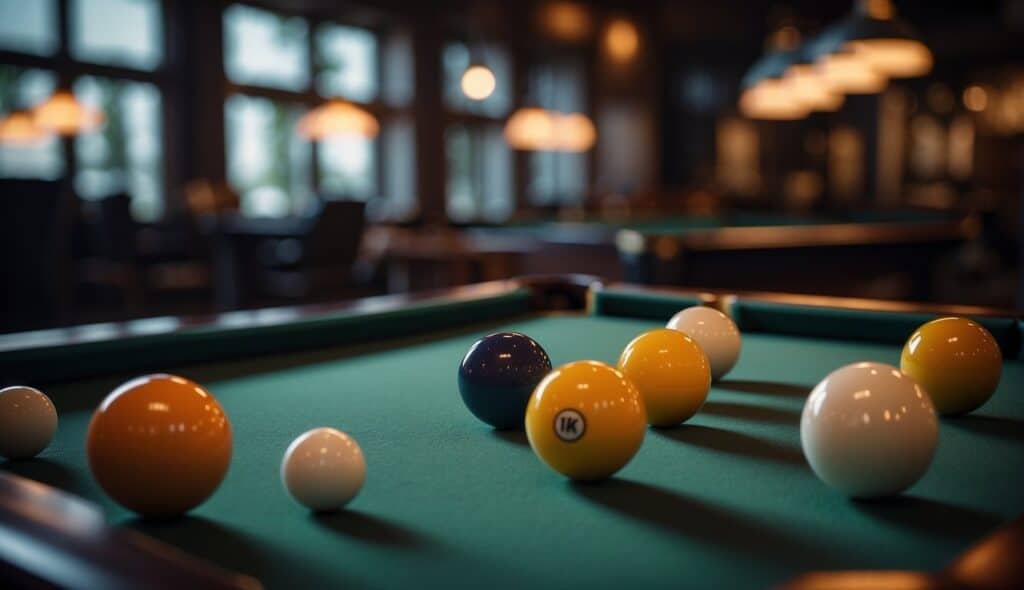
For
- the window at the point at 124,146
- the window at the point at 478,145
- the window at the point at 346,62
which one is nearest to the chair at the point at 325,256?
the window at the point at 124,146

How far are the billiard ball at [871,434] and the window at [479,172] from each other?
10.2 metres

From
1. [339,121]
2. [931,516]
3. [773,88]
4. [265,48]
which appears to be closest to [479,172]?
[265,48]

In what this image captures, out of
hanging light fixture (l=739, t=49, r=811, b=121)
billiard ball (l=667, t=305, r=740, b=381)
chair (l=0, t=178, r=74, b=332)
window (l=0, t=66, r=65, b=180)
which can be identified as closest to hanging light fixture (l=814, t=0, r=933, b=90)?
hanging light fixture (l=739, t=49, r=811, b=121)

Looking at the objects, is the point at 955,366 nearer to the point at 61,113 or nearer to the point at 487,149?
the point at 61,113

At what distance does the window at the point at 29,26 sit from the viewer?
7.07 meters

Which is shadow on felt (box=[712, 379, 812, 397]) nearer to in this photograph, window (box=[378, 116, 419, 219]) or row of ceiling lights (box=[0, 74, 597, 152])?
row of ceiling lights (box=[0, 74, 597, 152])

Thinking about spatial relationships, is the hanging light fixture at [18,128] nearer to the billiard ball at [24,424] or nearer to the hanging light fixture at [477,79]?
the hanging light fixture at [477,79]

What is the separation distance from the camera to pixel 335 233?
6098 mm

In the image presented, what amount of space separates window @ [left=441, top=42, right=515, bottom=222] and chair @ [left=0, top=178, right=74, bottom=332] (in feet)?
24.3

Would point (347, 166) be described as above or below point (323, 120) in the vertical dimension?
below

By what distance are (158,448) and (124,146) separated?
783cm

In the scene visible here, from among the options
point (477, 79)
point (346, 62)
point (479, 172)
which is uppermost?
point (346, 62)

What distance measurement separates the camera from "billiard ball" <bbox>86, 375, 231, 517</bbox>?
92cm

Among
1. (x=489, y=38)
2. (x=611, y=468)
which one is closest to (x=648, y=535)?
(x=611, y=468)
